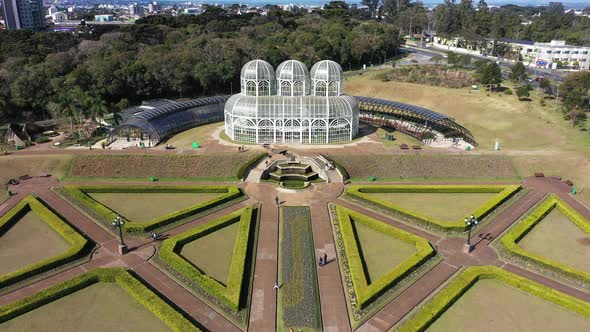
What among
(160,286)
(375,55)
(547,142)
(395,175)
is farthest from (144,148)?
(375,55)

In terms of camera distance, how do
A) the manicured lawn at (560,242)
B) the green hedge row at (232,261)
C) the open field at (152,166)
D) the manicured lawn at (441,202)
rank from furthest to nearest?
the open field at (152,166)
the manicured lawn at (441,202)
the manicured lawn at (560,242)
the green hedge row at (232,261)

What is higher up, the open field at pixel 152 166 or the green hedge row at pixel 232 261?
the open field at pixel 152 166

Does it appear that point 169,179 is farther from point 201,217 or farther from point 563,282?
point 563,282

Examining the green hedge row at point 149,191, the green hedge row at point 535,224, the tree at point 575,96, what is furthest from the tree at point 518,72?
the green hedge row at point 149,191

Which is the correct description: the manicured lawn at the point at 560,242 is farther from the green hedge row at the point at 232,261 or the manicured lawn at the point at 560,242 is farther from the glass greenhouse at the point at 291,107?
the glass greenhouse at the point at 291,107

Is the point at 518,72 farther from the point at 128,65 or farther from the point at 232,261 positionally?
the point at 128,65

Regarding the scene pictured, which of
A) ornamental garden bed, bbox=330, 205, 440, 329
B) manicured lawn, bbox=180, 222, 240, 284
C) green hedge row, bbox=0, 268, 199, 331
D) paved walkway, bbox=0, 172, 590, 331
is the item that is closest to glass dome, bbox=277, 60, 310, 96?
paved walkway, bbox=0, 172, 590, 331

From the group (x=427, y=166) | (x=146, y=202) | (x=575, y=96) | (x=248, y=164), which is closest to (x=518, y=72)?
(x=575, y=96)
